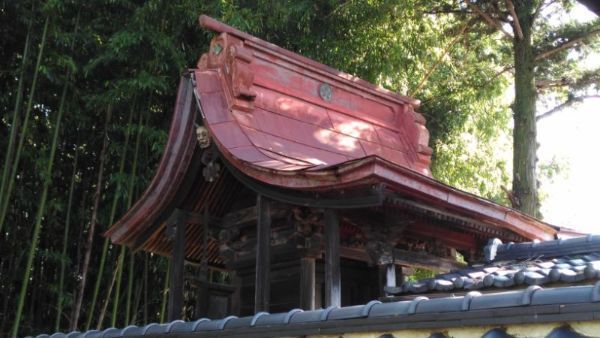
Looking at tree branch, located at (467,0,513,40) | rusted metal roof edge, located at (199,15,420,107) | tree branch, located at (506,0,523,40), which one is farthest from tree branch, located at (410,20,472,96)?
rusted metal roof edge, located at (199,15,420,107)

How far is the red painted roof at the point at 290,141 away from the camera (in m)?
5.32

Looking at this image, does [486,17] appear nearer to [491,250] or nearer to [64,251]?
[491,250]

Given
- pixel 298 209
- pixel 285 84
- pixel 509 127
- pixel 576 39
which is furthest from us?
pixel 509 127

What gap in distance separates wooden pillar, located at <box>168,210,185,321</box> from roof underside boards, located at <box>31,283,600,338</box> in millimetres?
2585

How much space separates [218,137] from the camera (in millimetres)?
6082

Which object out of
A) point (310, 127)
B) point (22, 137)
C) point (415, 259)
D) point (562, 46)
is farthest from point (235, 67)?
point (562, 46)

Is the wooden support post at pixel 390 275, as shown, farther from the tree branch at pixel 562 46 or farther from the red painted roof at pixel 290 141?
the tree branch at pixel 562 46

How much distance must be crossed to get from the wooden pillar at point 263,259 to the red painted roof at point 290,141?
0.92 feet

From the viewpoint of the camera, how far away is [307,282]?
6.26 metres

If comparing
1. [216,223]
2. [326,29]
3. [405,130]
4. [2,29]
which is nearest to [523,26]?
[326,29]

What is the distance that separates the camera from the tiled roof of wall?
449cm

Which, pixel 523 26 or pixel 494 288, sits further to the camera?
pixel 523 26

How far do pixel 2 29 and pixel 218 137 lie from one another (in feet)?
18.0

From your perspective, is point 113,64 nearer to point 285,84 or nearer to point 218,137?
point 285,84
